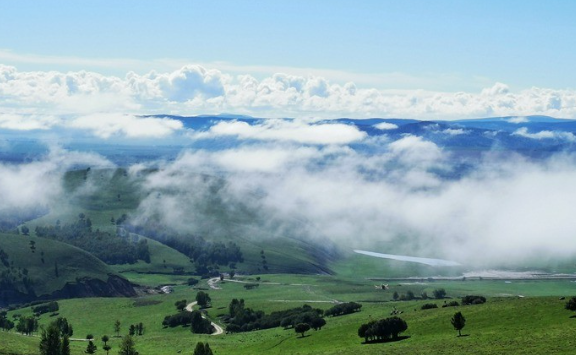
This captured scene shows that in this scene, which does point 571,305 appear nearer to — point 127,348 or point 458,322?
point 458,322

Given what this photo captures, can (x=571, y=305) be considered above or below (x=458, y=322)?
above

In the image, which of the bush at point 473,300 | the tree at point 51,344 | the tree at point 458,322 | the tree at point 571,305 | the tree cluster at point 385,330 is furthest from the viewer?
the bush at point 473,300

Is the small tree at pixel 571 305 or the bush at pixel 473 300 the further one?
the bush at pixel 473 300

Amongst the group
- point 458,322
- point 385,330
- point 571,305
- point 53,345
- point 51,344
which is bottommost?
point 53,345

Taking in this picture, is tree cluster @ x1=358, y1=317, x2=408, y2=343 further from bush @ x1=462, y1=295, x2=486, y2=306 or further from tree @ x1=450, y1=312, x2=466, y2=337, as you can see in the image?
bush @ x1=462, y1=295, x2=486, y2=306

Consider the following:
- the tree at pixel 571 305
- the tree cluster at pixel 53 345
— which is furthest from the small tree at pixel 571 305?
the tree cluster at pixel 53 345

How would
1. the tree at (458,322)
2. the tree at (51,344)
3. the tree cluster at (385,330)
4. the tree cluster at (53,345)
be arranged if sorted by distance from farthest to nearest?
1. the tree cluster at (53,345)
2. the tree at (51,344)
3. the tree cluster at (385,330)
4. the tree at (458,322)

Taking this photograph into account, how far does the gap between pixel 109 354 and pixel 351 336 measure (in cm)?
6833

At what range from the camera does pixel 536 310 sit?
498 feet

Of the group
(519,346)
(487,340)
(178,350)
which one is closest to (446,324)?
(487,340)

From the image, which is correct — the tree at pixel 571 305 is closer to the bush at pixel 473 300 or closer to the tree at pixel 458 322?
the tree at pixel 458 322

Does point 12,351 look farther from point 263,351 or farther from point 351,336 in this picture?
point 351,336

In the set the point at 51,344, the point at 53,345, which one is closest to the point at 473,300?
the point at 53,345

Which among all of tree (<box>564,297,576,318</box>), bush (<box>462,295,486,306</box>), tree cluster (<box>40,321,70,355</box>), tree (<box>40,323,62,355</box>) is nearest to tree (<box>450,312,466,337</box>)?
tree (<box>564,297,576,318</box>)
